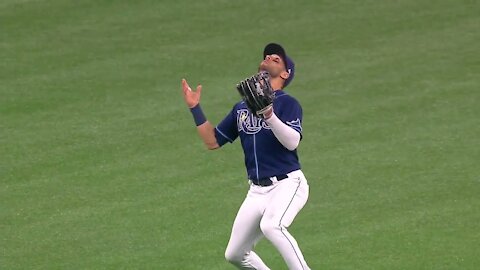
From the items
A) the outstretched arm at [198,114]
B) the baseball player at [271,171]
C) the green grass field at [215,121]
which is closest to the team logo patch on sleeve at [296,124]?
the baseball player at [271,171]

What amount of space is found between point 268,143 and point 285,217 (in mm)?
588

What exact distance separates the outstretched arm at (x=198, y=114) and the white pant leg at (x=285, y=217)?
704 mm

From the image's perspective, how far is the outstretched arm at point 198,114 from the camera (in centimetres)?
883

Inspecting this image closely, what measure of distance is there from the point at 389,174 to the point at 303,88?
10.4 ft

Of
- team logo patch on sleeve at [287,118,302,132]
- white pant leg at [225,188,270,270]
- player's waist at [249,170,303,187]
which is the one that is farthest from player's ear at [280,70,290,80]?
white pant leg at [225,188,270,270]

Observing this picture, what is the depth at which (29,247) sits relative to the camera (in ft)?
34.2

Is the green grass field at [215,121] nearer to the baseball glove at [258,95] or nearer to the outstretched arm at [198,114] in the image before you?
the outstretched arm at [198,114]

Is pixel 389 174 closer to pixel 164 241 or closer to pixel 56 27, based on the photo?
pixel 164 241

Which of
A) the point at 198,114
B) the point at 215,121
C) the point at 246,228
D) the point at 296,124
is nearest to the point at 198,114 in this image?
the point at 198,114

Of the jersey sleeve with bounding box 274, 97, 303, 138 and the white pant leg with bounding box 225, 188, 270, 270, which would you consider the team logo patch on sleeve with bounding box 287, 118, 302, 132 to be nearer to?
the jersey sleeve with bounding box 274, 97, 303, 138

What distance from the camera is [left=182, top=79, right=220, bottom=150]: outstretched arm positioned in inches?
348

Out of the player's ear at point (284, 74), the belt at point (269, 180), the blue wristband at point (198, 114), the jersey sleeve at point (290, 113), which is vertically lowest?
the belt at point (269, 180)

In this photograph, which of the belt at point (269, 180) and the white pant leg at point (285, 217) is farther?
the belt at point (269, 180)

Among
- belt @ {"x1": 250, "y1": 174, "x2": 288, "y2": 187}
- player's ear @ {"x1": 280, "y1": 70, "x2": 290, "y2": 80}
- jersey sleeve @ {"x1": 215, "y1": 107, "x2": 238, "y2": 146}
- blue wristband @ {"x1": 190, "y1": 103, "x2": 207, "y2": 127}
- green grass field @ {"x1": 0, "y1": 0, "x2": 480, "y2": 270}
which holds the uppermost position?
player's ear @ {"x1": 280, "y1": 70, "x2": 290, "y2": 80}
